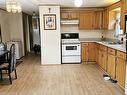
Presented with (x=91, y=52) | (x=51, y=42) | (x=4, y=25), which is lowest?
(x=91, y=52)

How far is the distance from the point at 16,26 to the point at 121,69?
5.78m

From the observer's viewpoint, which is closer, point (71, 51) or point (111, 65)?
point (111, 65)

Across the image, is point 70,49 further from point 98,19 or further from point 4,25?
point 4,25

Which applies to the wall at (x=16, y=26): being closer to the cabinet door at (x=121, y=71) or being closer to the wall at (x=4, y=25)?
the wall at (x=4, y=25)

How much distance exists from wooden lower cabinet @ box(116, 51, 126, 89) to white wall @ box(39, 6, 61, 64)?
2811mm

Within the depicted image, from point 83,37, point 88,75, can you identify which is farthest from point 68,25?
point 88,75

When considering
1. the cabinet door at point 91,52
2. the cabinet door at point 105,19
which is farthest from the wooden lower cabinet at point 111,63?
the cabinet door at point 105,19

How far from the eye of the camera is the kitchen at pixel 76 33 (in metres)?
5.98

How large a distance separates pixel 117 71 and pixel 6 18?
18.7ft

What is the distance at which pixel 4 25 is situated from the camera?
701cm

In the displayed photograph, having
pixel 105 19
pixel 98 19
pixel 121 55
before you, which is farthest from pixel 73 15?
pixel 121 55

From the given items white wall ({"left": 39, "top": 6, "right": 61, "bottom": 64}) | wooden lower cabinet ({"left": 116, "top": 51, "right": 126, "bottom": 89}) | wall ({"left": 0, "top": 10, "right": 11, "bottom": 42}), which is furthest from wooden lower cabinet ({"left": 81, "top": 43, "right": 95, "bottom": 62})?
wall ({"left": 0, "top": 10, "right": 11, "bottom": 42})

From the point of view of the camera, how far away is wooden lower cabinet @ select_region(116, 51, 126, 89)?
3.52 m

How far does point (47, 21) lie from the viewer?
6043 mm
